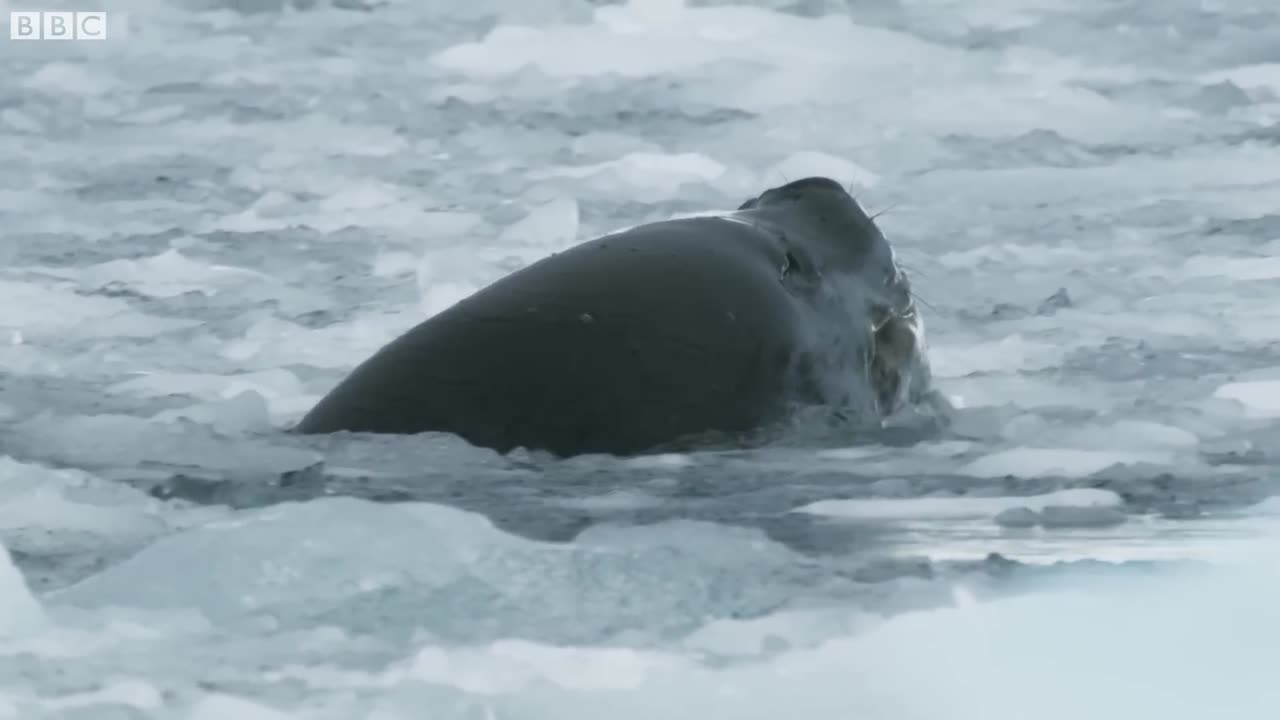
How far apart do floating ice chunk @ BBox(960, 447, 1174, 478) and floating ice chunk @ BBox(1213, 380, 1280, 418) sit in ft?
3.10

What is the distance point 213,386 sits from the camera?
7086 mm

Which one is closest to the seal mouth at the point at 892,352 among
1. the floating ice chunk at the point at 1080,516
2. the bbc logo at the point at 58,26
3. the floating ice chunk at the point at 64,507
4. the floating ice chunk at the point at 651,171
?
the floating ice chunk at the point at 1080,516

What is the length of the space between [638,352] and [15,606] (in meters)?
2.17

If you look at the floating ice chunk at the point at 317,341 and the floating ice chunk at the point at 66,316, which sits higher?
the floating ice chunk at the point at 66,316

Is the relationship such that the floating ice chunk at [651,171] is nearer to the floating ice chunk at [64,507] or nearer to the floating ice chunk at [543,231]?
the floating ice chunk at [543,231]

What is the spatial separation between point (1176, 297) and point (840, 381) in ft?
13.4

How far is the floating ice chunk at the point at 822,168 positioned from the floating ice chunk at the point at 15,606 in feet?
28.2

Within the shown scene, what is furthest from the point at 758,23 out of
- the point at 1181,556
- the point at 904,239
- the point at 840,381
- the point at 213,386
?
the point at 1181,556

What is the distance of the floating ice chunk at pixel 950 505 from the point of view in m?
4.54

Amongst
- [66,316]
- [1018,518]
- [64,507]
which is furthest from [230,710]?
[66,316]

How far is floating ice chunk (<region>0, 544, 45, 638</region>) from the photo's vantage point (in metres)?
3.09

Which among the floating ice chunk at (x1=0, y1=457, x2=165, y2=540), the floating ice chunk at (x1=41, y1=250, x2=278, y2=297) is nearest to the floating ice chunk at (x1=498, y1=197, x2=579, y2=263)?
the floating ice chunk at (x1=41, y1=250, x2=278, y2=297)

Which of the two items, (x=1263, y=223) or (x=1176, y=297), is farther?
(x=1263, y=223)

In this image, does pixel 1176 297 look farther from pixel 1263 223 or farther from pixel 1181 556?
pixel 1181 556
